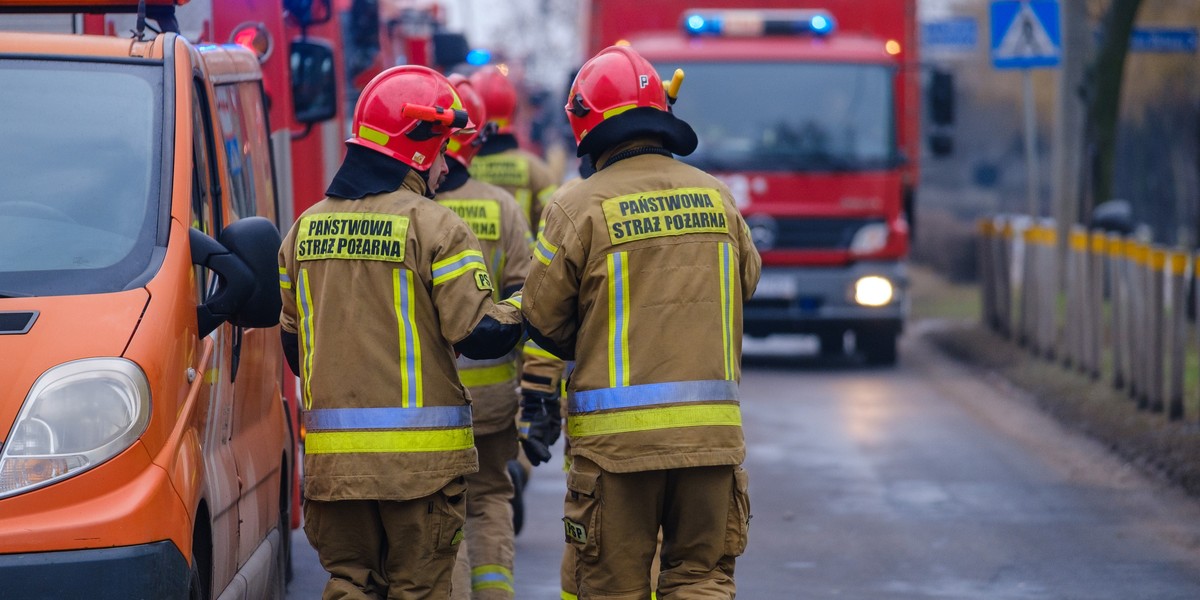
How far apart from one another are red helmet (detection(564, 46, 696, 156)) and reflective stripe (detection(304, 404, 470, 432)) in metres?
0.84

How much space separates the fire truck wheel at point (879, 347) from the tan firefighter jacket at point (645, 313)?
10.8m

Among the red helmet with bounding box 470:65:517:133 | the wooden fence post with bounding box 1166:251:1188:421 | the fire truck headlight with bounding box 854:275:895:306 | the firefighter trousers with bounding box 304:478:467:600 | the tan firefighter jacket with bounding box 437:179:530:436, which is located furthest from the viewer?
the fire truck headlight with bounding box 854:275:895:306

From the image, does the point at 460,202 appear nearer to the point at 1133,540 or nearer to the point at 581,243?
the point at 581,243

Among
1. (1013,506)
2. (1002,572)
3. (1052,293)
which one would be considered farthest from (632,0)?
(1002,572)

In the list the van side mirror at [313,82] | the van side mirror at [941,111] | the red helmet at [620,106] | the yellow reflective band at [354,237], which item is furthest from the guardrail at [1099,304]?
the yellow reflective band at [354,237]

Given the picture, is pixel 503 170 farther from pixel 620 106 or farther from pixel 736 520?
pixel 736 520

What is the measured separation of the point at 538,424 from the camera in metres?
5.71

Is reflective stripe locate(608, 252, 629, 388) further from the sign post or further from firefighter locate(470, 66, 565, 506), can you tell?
the sign post

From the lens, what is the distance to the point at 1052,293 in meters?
13.8

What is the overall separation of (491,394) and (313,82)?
107 inches

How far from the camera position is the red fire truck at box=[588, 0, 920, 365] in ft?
48.7

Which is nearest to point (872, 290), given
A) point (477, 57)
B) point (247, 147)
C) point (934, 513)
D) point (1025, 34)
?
point (1025, 34)

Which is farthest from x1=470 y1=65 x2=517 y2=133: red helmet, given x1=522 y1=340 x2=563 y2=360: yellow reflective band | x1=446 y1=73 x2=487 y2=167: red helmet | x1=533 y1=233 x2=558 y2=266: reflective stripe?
x1=533 y1=233 x2=558 y2=266: reflective stripe

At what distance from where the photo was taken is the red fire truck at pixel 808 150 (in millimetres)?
14836
